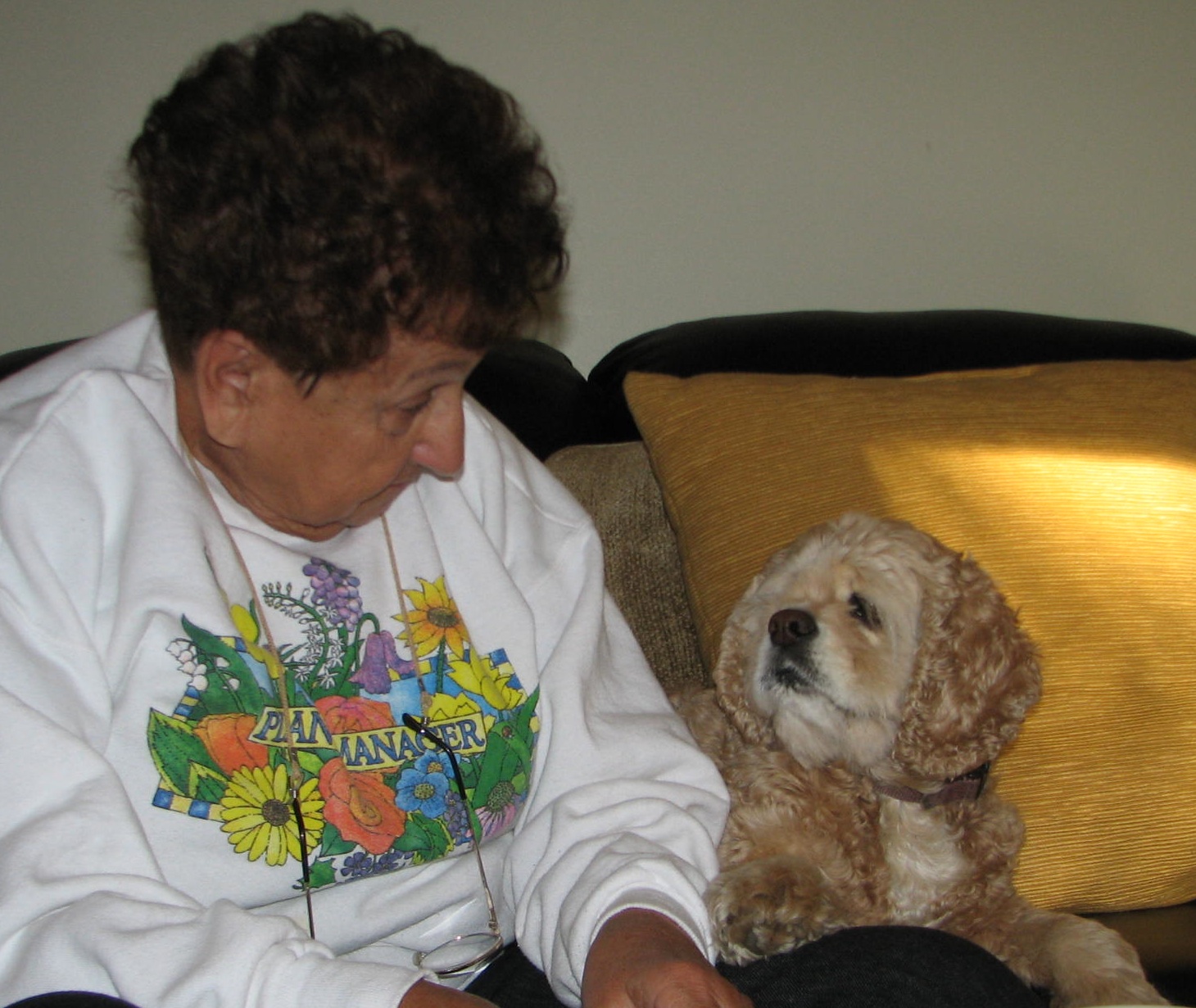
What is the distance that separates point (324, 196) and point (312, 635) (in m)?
0.46

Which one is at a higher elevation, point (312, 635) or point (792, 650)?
point (312, 635)

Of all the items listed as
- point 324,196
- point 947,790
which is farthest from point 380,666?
point 947,790

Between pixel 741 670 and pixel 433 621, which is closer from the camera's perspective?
pixel 433 621

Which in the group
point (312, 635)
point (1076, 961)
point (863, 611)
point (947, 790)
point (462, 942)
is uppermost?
point (312, 635)

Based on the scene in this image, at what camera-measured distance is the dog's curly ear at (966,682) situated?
5.17ft

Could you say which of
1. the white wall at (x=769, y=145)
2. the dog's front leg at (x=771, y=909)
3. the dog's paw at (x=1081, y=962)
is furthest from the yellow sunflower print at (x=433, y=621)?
the white wall at (x=769, y=145)

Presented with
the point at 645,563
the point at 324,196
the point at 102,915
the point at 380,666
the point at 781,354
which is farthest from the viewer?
the point at 781,354

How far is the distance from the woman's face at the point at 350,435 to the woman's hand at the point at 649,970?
50 centimetres

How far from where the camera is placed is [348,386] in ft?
3.63

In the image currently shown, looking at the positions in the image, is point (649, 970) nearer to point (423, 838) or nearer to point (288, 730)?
point (423, 838)

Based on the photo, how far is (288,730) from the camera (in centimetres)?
114

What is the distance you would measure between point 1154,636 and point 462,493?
0.99 m

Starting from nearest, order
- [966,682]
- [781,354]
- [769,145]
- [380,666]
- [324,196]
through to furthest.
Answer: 1. [324,196]
2. [380,666]
3. [966,682]
4. [781,354]
5. [769,145]

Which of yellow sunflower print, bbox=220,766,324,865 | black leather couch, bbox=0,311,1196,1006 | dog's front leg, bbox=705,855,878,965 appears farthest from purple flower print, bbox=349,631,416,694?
black leather couch, bbox=0,311,1196,1006
